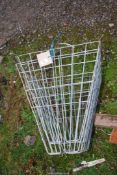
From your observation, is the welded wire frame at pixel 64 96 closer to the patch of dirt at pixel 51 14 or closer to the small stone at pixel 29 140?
the small stone at pixel 29 140

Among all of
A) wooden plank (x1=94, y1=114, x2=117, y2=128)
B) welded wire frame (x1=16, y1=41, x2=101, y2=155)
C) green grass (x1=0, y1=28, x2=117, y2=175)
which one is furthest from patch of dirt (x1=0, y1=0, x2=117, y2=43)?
wooden plank (x1=94, y1=114, x2=117, y2=128)

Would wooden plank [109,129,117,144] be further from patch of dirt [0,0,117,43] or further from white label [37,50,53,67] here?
patch of dirt [0,0,117,43]

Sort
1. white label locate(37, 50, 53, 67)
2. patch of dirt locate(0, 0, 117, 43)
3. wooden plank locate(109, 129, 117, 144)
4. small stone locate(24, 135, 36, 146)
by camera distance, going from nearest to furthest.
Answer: wooden plank locate(109, 129, 117, 144), small stone locate(24, 135, 36, 146), white label locate(37, 50, 53, 67), patch of dirt locate(0, 0, 117, 43)

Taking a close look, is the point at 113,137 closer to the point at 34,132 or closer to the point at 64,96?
the point at 64,96

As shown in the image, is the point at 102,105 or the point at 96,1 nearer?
the point at 102,105

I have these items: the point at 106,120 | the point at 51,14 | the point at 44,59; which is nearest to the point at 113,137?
the point at 106,120

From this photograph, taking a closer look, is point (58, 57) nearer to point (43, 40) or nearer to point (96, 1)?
point (43, 40)

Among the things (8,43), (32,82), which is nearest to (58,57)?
(32,82)
